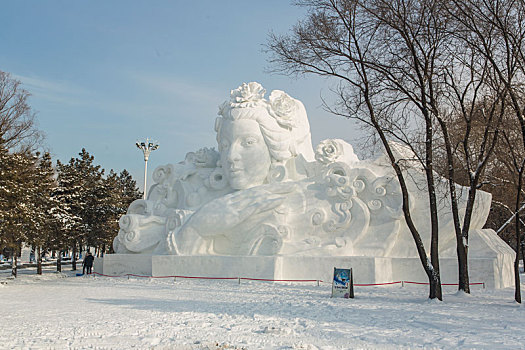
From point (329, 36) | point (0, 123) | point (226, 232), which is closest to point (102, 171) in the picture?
point (0, 123)

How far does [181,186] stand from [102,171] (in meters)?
17.2

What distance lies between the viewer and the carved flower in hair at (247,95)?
686 inches

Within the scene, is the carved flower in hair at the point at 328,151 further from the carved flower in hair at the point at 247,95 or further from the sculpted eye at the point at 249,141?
the carved flower in hair at the point at 247,95

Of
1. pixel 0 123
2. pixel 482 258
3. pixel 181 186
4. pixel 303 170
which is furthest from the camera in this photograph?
pixel 0 123

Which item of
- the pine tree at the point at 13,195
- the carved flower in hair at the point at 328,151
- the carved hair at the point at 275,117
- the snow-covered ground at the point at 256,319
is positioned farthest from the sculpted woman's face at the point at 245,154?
the pine tree at the point at 13,195

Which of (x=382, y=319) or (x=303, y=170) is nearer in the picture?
(x=382, y=319)

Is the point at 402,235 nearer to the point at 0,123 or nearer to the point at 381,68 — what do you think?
the point at 381,68

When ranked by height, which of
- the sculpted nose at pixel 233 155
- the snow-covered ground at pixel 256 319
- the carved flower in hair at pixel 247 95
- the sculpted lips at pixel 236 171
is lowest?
the snow-covered ground at pixel 256 319

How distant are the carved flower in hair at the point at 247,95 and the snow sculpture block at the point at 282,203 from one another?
4cm

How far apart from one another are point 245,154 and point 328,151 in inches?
107

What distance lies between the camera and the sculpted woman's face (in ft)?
55.3

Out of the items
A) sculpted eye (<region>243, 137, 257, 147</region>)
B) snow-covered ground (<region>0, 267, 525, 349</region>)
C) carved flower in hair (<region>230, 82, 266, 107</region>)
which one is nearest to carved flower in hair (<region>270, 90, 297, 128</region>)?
carved flower in hair (<region>230, 82, 266, 107</region>)

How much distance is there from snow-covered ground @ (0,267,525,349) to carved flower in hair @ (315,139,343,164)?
4.82 meters

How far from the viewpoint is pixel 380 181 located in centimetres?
1527
